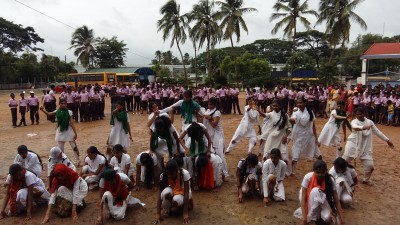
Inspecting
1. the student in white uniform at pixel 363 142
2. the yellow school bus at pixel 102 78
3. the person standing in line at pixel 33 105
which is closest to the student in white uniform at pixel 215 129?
the student in white uniform at pixel 363 142

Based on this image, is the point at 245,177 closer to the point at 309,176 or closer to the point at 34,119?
the point at 309,176

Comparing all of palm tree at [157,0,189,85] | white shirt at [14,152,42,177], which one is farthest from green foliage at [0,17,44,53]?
white shirt at [14,152,42,177]

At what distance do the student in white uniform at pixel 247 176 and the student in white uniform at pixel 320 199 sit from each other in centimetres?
117

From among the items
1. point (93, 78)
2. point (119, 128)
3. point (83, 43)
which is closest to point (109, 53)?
point (83, 43)

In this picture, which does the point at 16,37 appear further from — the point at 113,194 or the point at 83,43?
the point at 113,194

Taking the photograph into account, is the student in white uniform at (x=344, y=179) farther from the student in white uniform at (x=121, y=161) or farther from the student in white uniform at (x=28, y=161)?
the student in white uniform at (x=28, y=161)

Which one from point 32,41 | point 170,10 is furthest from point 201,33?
point 32,41

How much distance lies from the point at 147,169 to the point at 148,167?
0.15 feet

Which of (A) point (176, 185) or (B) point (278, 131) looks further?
(B) point (278, 131)

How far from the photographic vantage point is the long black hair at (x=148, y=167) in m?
6.46

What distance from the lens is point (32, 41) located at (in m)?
54.6

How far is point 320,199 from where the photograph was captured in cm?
474

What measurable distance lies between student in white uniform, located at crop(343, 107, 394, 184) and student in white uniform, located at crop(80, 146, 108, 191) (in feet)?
15.3

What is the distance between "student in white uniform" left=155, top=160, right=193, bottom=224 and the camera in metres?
5.18
